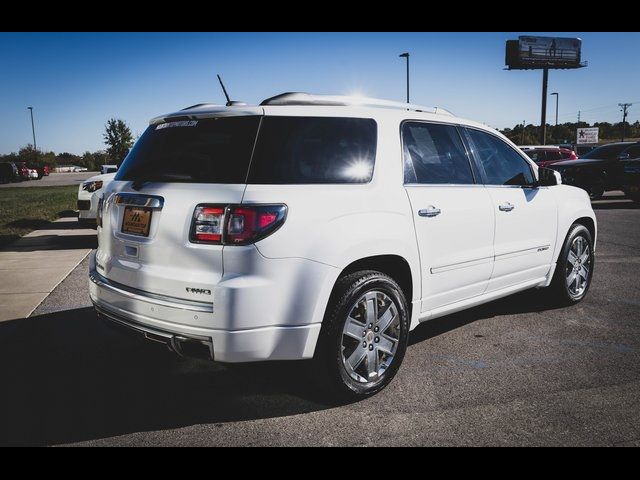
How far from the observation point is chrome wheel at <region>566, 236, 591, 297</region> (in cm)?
520

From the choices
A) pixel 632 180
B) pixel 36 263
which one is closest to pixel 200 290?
pixel 36 263

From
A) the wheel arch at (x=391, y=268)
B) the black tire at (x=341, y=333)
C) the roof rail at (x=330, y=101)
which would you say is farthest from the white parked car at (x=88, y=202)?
the black tire at (x=341, y=333)

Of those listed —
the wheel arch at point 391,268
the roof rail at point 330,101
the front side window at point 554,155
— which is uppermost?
the roof rail at point 330,101

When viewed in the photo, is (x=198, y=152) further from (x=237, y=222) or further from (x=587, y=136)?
(x=587, y=136)

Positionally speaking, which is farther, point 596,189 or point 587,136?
point 587,136

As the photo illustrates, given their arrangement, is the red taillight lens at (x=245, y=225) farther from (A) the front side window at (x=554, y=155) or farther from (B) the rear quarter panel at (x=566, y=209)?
(A) the front side window at (x=554, y=155)

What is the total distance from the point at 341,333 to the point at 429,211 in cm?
109

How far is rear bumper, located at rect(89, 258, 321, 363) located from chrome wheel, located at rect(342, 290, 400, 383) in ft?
1.05

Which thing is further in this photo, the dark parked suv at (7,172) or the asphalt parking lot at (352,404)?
the dark parked suv at (7,172)

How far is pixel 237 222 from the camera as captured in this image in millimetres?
2676

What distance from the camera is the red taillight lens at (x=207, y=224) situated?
2699mm

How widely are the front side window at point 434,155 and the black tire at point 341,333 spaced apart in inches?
29.7

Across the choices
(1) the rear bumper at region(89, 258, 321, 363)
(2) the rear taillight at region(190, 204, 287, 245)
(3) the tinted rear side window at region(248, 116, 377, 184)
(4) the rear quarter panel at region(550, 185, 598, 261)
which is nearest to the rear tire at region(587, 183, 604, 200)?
(4) the rear quarter panel at region(550, 185, 598, 261)
